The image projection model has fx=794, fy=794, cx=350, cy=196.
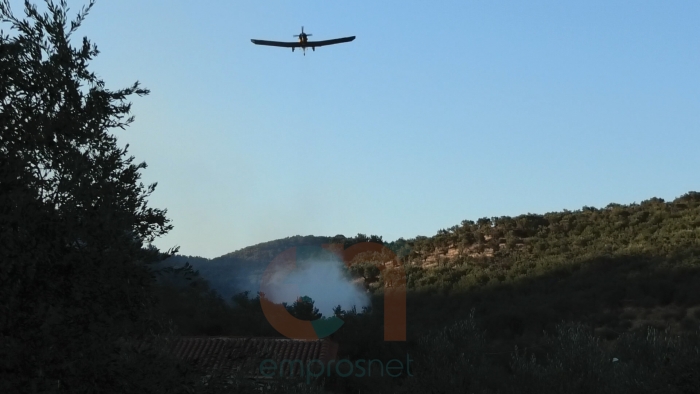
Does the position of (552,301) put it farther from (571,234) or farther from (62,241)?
(62,241)

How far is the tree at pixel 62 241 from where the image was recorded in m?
8.25

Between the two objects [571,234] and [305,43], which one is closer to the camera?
[305,43]

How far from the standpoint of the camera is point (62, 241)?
27.6 feet

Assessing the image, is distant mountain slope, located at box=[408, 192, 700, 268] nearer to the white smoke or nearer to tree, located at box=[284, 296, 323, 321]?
the white smoke

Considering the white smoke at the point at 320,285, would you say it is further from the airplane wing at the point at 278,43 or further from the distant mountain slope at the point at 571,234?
the airplane wing at the point at 278,43

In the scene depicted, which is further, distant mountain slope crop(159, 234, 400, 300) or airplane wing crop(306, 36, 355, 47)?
distant mountain slope crop(159, 234, 400, 300)

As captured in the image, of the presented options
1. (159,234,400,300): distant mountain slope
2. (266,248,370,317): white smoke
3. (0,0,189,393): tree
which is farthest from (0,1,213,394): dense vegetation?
(159,234,400,300): distant mountain slope

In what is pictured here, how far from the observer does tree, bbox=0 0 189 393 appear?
27.1 ft

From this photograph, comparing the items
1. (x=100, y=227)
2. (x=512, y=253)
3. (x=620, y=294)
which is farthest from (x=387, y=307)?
(x=100, y=227)

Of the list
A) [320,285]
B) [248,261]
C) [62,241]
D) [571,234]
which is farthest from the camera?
[248,261]

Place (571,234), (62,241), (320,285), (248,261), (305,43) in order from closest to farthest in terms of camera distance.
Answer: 1. (62,241)
2. (305,43)
3. (571,234)
4. (320,285)
5. (248,261)

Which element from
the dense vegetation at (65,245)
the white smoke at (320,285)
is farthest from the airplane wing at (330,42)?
the dense vegetation at (65,245)

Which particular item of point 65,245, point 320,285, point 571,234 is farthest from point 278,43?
point 65,245

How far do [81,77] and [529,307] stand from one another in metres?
37.7
